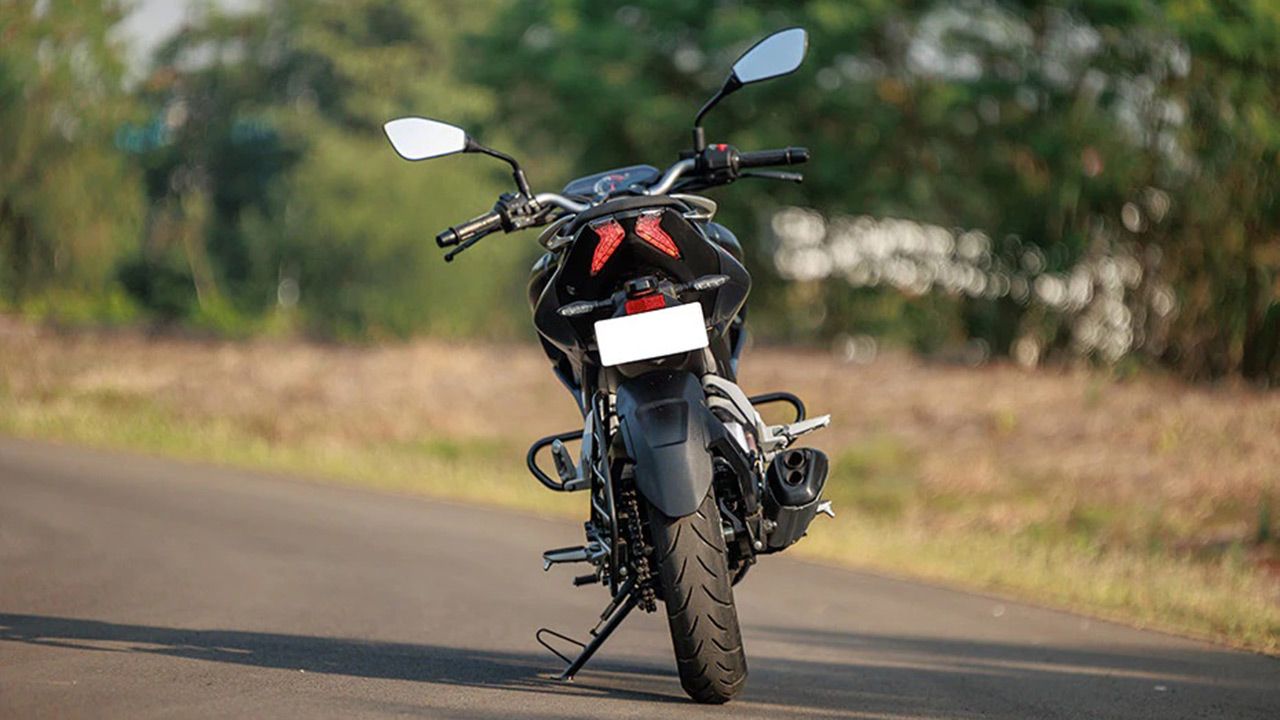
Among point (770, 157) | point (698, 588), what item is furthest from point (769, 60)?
point (698, 588)

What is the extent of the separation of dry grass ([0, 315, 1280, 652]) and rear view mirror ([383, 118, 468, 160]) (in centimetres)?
463

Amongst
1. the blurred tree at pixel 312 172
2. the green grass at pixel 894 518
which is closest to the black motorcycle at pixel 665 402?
the green grass at pixel 894 518

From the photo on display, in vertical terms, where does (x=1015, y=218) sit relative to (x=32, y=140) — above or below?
below

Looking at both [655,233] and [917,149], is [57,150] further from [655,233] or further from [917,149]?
[655,233]

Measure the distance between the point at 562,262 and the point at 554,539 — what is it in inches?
260

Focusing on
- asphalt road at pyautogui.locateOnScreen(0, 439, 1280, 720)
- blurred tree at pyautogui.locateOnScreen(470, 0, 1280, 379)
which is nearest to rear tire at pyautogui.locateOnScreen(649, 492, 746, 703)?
asphalt road at pyautogui.locateOnScreen(0, 439, 1280, 720)

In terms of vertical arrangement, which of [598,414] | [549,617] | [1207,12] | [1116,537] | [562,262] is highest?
[1207,12]

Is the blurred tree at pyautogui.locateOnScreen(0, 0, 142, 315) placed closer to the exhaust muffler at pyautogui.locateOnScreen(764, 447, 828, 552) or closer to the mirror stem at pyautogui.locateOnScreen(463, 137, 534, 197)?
the mirror stem at pyautogui.locateOnScreen(463, 137, 534, 197)

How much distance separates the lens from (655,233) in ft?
20.0

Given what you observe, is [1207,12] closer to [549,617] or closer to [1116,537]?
[1116,537]

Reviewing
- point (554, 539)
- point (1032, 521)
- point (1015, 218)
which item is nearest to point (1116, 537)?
point (1032, 521)

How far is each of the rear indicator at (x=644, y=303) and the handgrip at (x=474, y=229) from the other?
2.74 ft

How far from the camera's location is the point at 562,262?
20.3 feet

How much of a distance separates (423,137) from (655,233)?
1023mm
